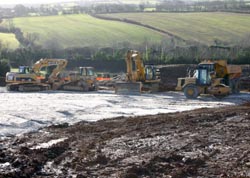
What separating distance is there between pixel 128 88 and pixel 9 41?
33.2 m

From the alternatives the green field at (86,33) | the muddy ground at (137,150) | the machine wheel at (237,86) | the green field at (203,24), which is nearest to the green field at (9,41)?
the green field at (86,33)

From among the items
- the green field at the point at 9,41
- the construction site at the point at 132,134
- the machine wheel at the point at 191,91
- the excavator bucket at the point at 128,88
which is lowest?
the green field at the point at 9,41

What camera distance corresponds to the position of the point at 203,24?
6425 centimetres

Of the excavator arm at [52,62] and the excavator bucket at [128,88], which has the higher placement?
the excavator arm at [52,62]

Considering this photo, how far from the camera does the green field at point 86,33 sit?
60688 millimetres

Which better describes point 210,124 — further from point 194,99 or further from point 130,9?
point 130,9

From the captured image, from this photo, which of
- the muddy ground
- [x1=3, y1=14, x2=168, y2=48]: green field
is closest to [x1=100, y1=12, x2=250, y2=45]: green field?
[x1=3, y1=14, x2=168, y2=48]: green field

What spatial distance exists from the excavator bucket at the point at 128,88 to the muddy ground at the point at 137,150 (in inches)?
526

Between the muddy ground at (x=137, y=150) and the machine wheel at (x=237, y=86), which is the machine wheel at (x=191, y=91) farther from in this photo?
the muddy ground at (x=137, y=150)

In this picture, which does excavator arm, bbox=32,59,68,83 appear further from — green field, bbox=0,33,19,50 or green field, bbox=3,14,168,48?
green field, bbox=0,33,19,50

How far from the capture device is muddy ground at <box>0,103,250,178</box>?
37.5 feet

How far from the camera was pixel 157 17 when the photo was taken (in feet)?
223

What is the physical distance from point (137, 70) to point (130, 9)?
146 ft

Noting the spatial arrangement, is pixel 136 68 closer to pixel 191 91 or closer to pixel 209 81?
pixel 191 91
